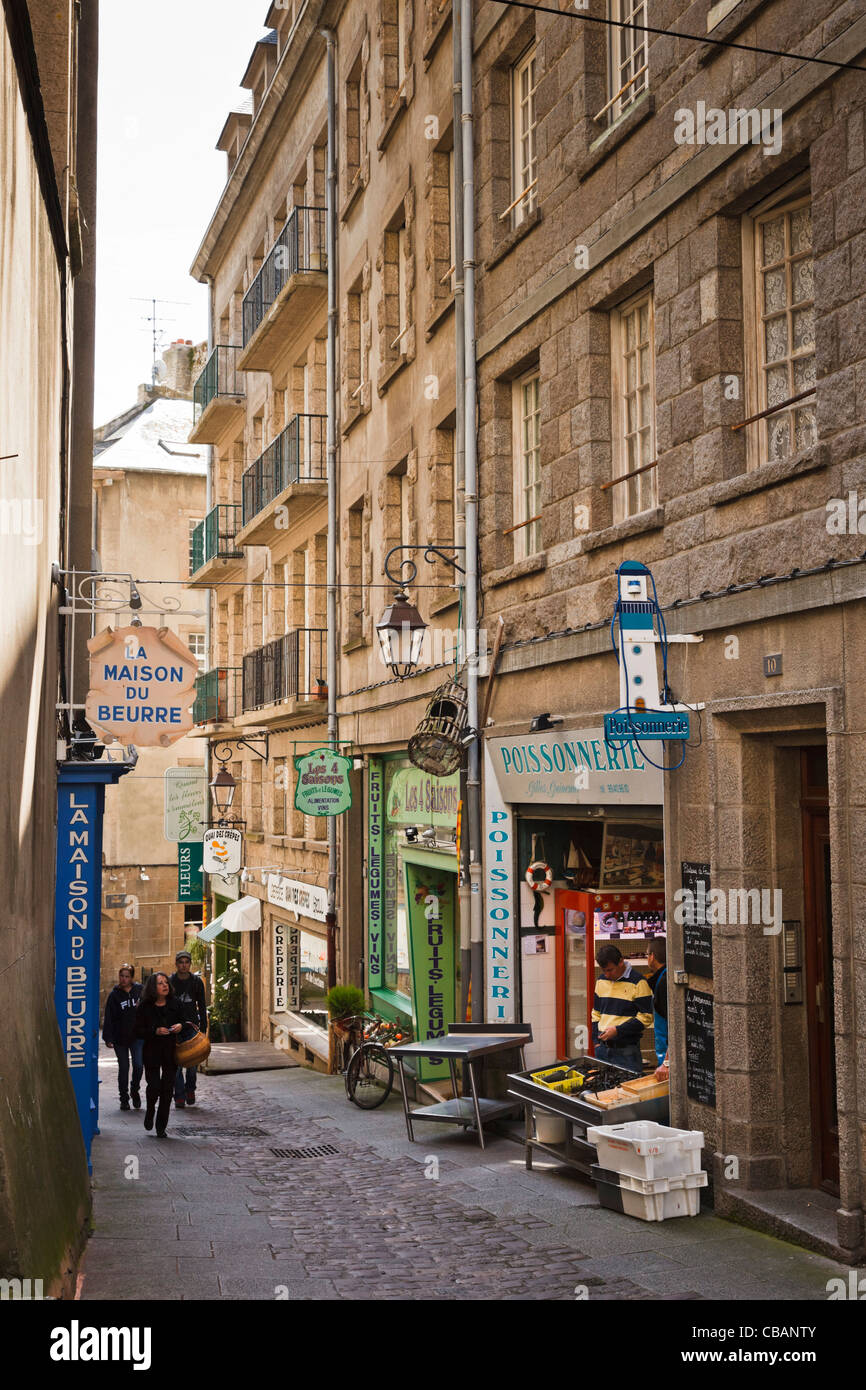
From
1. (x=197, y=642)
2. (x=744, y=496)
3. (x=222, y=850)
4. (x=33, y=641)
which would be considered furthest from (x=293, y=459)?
(x=197, y=642)

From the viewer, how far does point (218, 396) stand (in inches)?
1194

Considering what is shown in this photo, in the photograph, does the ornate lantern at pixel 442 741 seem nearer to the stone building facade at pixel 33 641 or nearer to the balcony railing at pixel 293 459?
the stone building facade at pixel 33 641

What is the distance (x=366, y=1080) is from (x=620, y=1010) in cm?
578

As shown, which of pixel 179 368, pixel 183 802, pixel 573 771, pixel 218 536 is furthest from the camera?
pixel 179 368

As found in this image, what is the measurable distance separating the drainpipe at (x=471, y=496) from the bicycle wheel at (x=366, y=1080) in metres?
2.09

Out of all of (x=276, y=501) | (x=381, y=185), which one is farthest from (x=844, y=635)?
(x=276, y=501)

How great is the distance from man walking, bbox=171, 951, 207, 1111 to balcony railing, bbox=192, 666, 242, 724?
14216 millimetres

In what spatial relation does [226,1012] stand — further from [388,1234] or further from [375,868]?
[388,1234]

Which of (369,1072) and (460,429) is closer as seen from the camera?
(460,429)

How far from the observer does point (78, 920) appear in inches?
458

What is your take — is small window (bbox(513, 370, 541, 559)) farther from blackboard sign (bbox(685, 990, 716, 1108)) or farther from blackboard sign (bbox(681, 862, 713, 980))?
blackboard sign (bbox(685, 990, 716, 1108))

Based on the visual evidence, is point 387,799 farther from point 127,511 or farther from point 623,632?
point 127,511

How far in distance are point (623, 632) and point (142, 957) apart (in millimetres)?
32772

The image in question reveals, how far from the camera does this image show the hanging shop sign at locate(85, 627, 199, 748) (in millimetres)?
11094
